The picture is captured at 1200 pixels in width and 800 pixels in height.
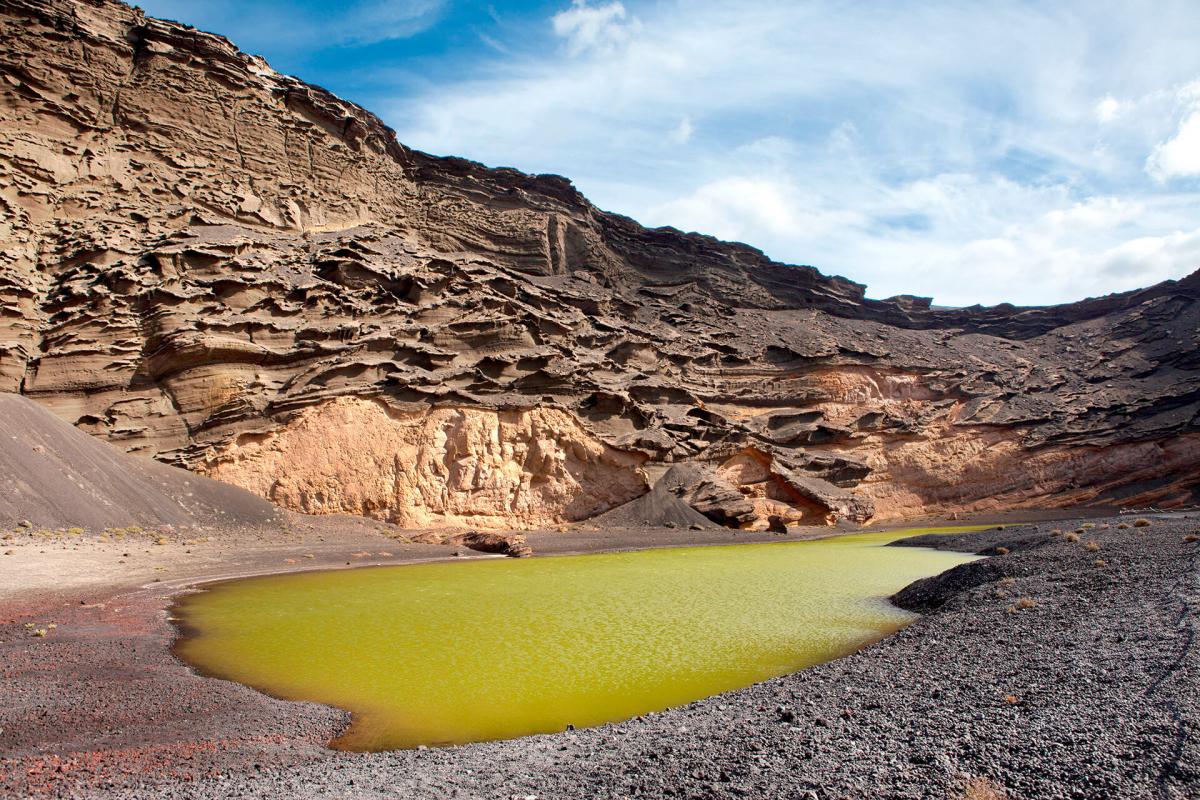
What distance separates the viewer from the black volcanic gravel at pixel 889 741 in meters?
5.02

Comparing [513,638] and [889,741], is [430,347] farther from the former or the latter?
[889,741]

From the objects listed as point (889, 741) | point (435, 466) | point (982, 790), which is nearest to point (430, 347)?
point (435, 466)

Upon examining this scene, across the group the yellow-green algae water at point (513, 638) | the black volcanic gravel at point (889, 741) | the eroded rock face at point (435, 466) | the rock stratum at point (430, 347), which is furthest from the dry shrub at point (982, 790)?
the rock stratum at point (430, 347)

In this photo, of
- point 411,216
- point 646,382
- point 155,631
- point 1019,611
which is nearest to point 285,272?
point 411,216

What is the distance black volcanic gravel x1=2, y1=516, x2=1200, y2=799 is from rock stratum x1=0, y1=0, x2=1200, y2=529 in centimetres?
2426

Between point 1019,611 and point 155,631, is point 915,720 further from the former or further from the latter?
point 155,631

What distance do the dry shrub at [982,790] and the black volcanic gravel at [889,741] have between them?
62 mm

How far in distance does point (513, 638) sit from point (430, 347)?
2436 cm

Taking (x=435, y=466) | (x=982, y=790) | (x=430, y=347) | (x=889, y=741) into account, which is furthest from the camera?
(x=430, y=347)

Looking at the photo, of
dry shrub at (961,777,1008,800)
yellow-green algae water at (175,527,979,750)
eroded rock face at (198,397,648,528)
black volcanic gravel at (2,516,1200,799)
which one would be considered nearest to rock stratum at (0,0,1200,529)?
eroded rock face at (198,397,648,528)

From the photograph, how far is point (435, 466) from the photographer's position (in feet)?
105

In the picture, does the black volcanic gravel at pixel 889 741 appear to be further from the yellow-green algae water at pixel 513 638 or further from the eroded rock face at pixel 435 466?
the eroded rock face at pixel 435 466

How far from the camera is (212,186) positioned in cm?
3762

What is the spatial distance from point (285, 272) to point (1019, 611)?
1341 inches
